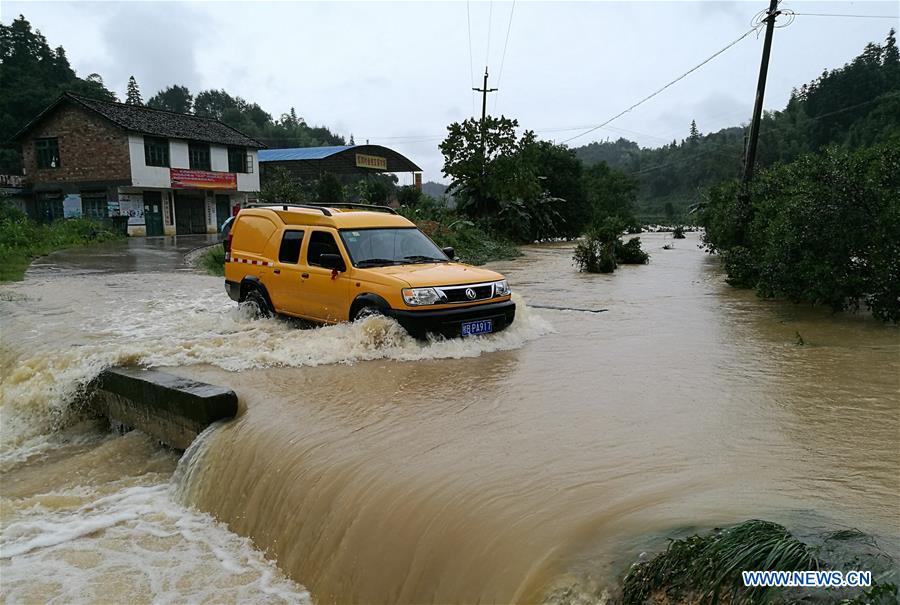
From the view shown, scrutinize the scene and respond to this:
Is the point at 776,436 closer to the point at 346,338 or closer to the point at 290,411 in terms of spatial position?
the point at 290,411

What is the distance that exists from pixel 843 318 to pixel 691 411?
675cm

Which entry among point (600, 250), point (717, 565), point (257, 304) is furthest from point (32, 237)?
point (717, 565)

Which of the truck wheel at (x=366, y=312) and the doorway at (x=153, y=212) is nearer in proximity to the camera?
the truck wheel at (x=366, y=312)

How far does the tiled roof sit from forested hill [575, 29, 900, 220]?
23866 millimetres

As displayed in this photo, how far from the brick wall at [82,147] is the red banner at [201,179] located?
2890 mm

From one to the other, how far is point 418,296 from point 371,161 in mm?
43576

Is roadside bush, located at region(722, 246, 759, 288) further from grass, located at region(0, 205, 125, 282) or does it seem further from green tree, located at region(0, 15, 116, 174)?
green tree, located at region(0, 15, 116, 174)

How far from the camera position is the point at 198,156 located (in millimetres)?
37906

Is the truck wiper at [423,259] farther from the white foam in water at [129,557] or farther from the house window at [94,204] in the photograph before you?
the house window at [94,204]

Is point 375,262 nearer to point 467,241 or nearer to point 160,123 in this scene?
point 467,241

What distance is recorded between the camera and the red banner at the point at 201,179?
36219mm

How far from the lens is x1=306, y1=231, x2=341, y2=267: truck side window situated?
29.0 feet

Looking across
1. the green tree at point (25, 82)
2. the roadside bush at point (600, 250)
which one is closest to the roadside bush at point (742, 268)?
the roadside bush at point (600, 250)

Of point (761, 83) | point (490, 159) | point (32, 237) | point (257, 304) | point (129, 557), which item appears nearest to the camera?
point (129, 557)
